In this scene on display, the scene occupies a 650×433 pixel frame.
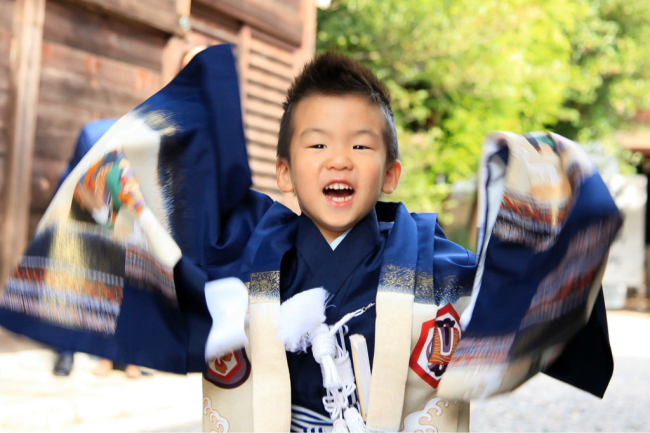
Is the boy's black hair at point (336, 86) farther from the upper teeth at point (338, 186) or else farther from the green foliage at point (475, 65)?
the green foliage at point (475, 65)

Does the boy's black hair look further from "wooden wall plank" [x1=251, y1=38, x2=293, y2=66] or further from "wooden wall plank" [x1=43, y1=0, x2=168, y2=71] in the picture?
"wooden wall plank" [x1=251, y1=38, x2=293, y2=66]

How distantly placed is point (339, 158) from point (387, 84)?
516cm

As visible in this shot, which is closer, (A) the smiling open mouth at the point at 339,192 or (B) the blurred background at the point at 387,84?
(A) the smiling open mouth at the point at 339,192

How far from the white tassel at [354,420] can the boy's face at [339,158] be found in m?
0.43

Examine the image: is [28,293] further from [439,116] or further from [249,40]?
[439,116]

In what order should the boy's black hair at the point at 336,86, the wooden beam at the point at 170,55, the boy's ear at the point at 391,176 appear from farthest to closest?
the wooden beam at the point at 170,55 < the boy's ear at the point at 391,176 < the boy's black hair at the point at 336,86

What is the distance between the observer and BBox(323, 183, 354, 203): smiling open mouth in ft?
4.98

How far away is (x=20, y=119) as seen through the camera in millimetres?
3494

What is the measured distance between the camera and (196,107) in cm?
158

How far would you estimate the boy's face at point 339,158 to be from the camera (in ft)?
4.94

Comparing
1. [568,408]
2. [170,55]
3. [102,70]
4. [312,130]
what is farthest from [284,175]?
[170,55]

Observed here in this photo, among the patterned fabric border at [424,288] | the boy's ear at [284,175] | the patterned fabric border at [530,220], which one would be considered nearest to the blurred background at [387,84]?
the patterned fabric border at [530,220]

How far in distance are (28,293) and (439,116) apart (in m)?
7.82

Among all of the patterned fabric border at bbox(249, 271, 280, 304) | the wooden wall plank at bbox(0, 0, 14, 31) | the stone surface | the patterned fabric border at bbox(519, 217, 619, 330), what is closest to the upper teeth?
the patterned fabric border at bbox(249, 271, 280, 304)
